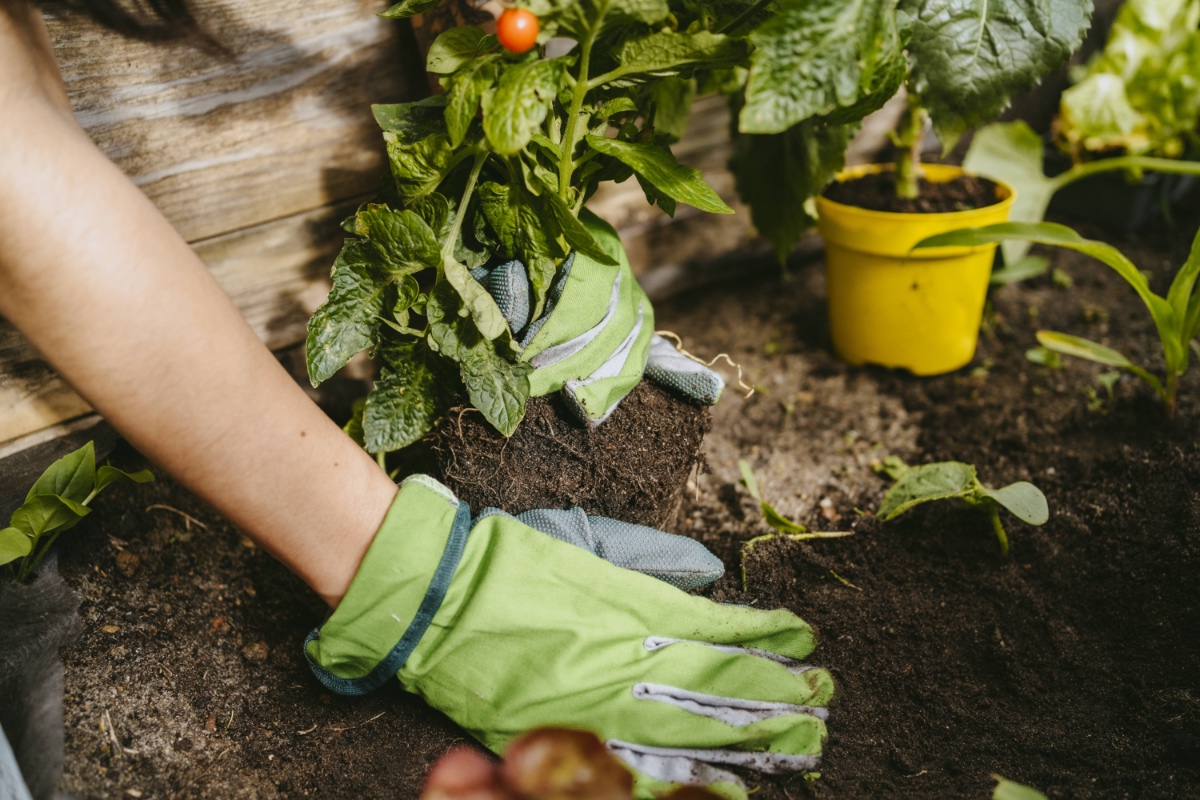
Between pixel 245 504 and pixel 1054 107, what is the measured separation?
2.39 metres

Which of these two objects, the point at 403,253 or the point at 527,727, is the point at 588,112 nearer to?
the point at 403,253

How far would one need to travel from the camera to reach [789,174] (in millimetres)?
1342

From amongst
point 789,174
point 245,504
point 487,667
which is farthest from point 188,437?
point 789,174

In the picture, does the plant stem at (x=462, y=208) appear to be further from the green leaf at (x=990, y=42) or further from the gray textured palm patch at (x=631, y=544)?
the green leaf at (x=990, y=42)

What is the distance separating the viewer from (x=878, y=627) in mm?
951

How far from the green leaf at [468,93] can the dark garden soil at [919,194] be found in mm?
937

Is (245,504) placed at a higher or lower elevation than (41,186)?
lower

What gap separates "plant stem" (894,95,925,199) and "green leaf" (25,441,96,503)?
1.39 meters

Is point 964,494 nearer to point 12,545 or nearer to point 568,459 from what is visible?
point 568,459

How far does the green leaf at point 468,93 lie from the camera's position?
73 centimetres

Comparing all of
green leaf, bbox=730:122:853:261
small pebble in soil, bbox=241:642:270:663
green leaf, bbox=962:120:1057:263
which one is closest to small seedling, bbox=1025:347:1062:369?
green leaf, bbox=962:120:1057:263

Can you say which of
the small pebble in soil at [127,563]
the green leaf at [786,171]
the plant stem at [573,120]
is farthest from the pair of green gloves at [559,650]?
the green leaf at [786,171]

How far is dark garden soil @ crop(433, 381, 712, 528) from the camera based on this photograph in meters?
0.91

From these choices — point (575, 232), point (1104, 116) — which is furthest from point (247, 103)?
point (1104, 116)
